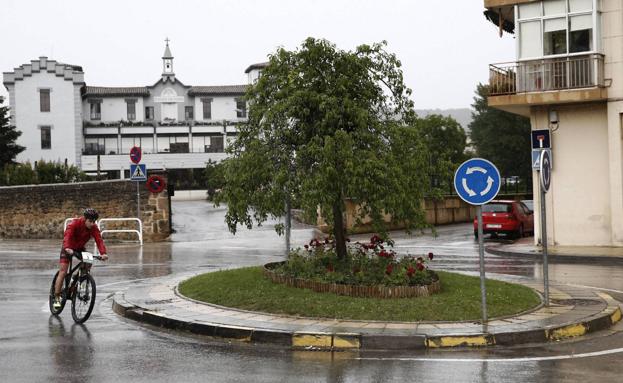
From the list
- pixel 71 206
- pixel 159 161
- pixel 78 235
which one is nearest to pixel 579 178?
pixel 78 235

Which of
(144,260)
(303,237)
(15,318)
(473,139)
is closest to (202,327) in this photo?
(15,318)

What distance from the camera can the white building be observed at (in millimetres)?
64438

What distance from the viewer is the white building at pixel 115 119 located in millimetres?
64438

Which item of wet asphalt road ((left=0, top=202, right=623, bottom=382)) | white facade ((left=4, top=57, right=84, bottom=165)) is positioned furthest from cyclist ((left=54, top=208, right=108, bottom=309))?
white facade ((left=4, top=57, right=84, bottom=165))

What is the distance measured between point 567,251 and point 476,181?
13.2 m

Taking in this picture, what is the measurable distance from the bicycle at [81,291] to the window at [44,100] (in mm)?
57924

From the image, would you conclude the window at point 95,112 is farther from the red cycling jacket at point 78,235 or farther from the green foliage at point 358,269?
the red cycling jacket at point 78,235

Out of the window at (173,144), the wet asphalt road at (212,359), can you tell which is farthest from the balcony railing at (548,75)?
the window at (173,144)

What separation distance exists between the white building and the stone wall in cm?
3016

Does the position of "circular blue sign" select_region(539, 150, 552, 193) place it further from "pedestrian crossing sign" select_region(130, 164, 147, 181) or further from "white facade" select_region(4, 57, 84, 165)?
"white facade" select_region(4, 57, 84, 165)

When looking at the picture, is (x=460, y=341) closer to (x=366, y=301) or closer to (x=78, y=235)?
(x=366, y=301)

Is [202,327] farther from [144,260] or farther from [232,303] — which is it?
[144,260]

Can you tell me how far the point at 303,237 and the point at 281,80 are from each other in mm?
17839

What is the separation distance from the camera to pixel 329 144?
36.4 feet
